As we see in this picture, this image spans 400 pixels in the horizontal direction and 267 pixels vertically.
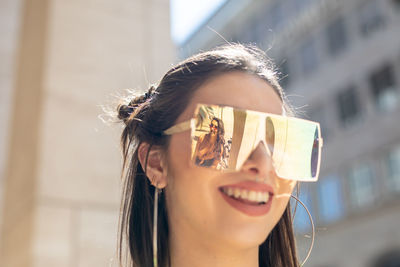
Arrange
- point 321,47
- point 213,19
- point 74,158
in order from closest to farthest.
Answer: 1. point 74,158
2. point 321,47
3. point 213,19

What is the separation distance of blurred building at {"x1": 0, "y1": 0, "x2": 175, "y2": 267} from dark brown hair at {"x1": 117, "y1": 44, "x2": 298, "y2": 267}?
1.22 meters

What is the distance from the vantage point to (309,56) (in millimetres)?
22750

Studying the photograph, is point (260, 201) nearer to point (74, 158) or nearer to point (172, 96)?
point (172, 96)

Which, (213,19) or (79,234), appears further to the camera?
(213,19)

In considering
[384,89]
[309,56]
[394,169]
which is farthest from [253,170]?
[309,56]

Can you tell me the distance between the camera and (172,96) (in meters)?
1.59

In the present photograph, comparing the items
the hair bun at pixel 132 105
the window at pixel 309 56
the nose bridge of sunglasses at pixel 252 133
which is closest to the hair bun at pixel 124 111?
the hair bun at pixel 132 105

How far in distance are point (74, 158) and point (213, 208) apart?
206 cm

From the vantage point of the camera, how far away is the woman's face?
51.8 inches

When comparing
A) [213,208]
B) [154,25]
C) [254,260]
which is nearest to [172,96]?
[213,208]

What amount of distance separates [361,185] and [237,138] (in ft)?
61.0

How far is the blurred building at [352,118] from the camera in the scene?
18188 millimetres

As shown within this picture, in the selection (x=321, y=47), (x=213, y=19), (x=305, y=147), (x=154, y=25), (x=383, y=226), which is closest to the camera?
(x=305, y=147)

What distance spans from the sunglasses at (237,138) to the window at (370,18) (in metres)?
19.0
